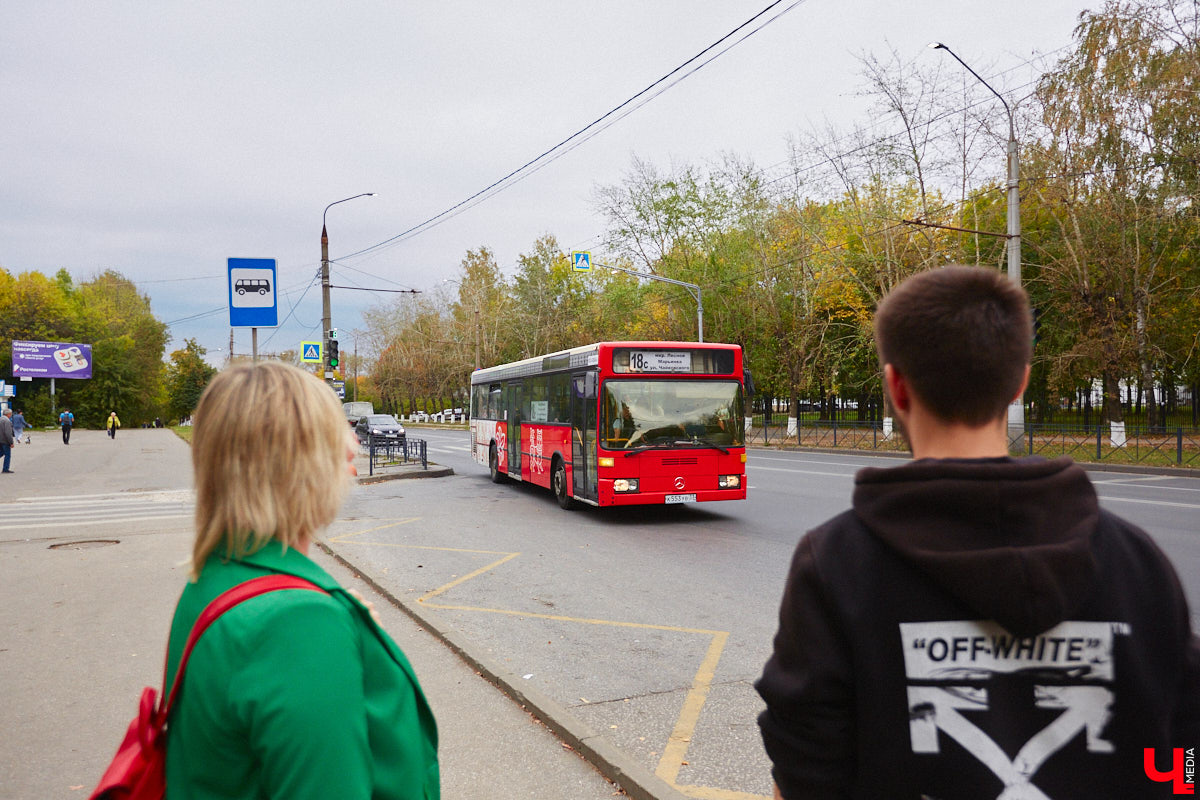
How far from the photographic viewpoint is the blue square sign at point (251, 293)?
35.8 feet

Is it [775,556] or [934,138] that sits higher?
[934,138]

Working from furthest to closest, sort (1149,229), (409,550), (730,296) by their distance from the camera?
1. (730,296)
2. (1149,229)
3. (409,550)

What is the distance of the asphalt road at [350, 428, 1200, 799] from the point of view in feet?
15.2

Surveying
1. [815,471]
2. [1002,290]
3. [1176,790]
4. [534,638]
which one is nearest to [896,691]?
[1176,790]

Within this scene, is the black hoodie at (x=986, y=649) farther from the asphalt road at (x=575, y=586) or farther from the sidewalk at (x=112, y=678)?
the asphalt road at (x=575, y=586)

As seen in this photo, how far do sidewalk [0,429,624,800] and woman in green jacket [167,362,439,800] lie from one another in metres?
0.20

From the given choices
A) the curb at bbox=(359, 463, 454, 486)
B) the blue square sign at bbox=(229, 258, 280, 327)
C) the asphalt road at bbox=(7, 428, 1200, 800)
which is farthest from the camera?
the curb at bbox=(359, 463, 454, 486)

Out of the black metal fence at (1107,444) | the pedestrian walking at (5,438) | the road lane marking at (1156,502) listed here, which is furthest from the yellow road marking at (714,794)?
the pedestrian walking at (5,438)

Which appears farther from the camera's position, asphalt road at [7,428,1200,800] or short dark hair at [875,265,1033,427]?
asphalt road at [7,428,1200,800]

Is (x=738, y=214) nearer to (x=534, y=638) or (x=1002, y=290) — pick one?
(x=534, y=638)

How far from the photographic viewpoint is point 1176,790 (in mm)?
1499

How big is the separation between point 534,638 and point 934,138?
2840 cm

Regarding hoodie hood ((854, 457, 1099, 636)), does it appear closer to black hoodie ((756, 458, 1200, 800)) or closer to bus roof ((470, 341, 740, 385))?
black hoodie ((756, 458, 1200, 800))

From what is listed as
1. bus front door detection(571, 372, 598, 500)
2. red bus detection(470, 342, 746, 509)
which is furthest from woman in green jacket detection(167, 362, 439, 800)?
bus front door detection(571, 372, 598, 500)
